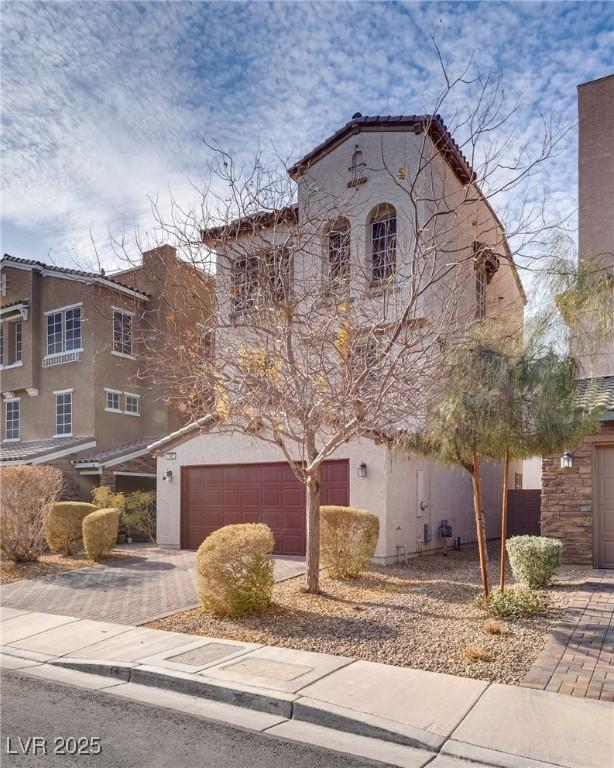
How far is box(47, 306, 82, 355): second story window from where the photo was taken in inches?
919

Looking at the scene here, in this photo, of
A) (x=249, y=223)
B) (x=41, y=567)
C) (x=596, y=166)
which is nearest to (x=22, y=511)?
(x=41, y=567)

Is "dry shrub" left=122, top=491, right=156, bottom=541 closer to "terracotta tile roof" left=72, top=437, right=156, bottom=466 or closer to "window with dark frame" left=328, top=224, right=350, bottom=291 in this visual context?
"terracotta tile roof" left=72, top=437, right=156, bottom=466

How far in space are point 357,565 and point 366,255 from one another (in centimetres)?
647

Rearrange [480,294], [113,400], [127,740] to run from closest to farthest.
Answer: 1. [127,740]
2. [480,294]
3. [113,400]

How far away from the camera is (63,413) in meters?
23.6

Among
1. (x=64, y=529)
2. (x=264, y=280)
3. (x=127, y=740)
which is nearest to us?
(x=127, y=740)

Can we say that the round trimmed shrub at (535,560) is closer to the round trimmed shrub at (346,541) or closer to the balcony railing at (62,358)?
the round trimmed shrub at (346,541)

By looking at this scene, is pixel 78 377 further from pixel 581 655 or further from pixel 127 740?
pixel 581 655

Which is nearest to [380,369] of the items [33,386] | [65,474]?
[65,474]

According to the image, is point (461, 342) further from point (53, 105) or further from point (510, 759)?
point (53, 105)

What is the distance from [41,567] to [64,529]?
72.6 inches

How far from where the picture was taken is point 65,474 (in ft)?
69.1

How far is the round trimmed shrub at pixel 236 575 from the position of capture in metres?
8.74

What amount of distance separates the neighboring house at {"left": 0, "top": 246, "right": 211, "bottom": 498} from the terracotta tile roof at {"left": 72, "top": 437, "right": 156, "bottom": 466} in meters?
0.03
